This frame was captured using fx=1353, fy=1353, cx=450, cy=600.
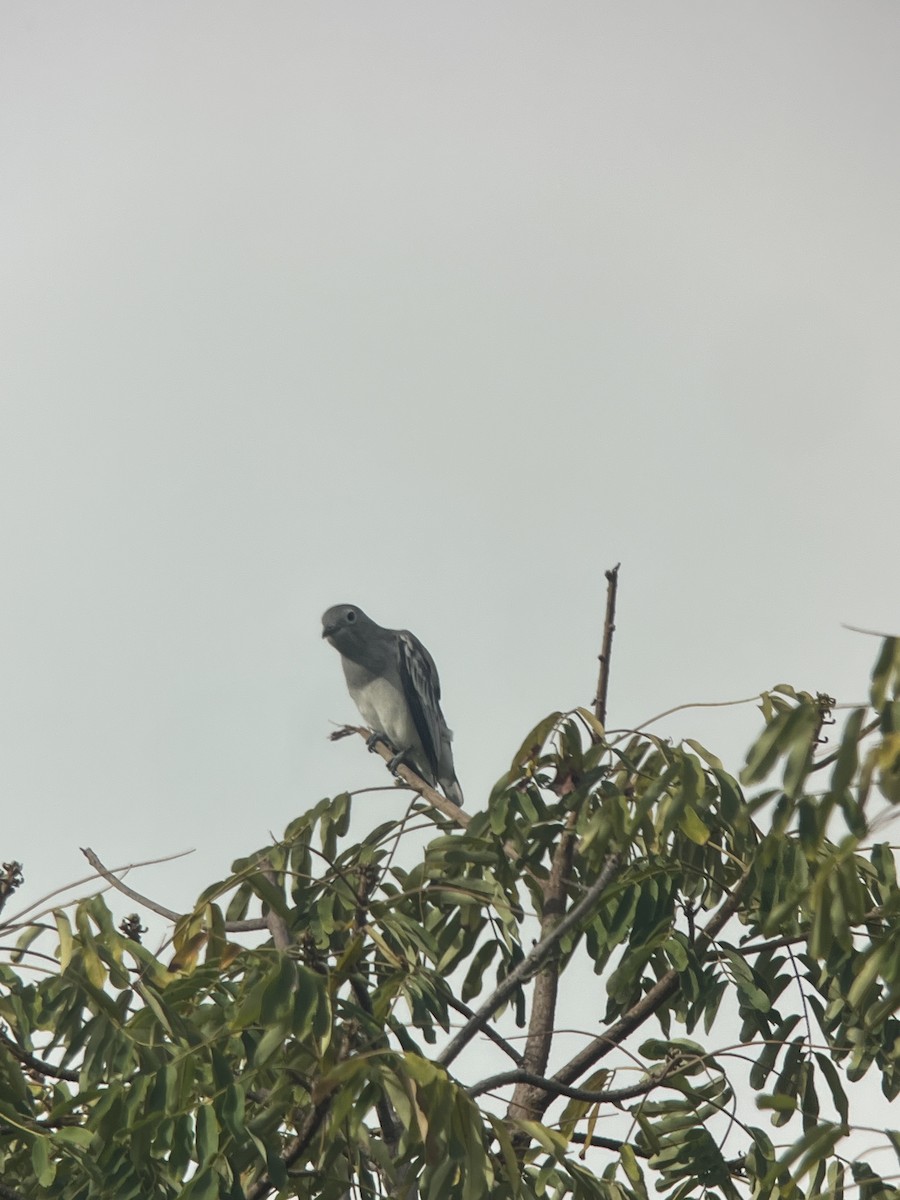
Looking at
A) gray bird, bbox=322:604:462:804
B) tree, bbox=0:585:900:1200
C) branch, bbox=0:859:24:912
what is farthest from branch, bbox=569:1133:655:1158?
gray bird, bbox=322:604:462:804

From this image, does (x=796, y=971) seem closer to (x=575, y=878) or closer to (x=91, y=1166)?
(x=575, y=878)

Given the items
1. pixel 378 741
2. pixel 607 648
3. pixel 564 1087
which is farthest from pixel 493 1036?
pixel 378 741

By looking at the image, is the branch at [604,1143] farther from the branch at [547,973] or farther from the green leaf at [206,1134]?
the green leaf at [206,1134]

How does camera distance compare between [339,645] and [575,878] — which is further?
[339,645]

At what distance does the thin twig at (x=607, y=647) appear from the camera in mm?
4578

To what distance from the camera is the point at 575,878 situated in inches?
188

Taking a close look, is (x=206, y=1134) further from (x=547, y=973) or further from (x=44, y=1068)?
(x=547, y=973)

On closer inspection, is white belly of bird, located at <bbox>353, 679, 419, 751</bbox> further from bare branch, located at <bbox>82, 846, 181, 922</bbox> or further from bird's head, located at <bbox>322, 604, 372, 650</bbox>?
bare branch, located at <bbox>82, 846, 181, 922</bbox>

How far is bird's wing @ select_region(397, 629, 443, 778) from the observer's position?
12.4 metres

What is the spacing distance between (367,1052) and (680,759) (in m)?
1.25

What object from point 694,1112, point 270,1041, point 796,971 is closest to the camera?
point 270,1041

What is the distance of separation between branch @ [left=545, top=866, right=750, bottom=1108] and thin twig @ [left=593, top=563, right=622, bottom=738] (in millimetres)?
719

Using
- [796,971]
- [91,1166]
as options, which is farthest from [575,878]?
[91,1166]

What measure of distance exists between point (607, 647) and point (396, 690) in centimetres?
785
